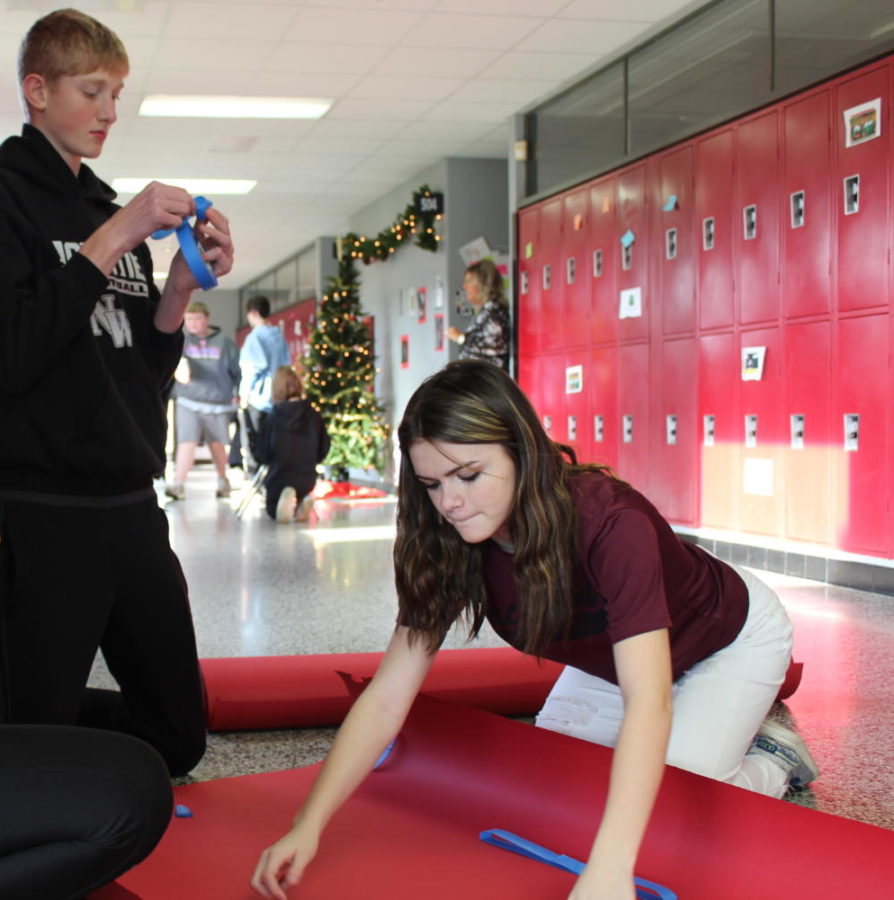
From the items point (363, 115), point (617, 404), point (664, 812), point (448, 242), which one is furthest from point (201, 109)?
point (664, 812)

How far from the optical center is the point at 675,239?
6.94 meters

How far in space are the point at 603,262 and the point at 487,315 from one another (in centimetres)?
98

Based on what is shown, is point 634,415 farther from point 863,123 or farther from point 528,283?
point 863,123

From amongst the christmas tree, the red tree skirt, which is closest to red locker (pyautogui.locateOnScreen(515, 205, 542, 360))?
the christmas tree

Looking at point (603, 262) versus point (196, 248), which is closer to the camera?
point (196, 248)

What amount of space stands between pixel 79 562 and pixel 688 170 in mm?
5445

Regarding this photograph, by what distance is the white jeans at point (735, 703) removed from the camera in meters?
2.05

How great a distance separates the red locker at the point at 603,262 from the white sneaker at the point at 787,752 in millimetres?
Result: 5519

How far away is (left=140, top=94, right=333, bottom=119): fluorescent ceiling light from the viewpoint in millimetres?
8461

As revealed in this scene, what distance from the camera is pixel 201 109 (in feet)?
28.6

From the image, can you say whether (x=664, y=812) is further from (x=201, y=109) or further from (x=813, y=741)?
(x=201, y=109)

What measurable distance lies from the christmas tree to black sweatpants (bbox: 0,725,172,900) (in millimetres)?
10789

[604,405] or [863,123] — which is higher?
[863,123]

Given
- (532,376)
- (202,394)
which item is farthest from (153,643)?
(202,394)
